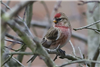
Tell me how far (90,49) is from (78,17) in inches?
82.0

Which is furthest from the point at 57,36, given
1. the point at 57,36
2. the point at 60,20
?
the point at 60,20

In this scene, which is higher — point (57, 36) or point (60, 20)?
point (60, 20)

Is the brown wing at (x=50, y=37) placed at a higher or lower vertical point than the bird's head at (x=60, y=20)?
lower

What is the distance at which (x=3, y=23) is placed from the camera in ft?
2.42

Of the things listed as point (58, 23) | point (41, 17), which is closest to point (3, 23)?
point (58, 23)

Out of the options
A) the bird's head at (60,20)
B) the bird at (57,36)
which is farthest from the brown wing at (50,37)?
the bird's head at (60,20)

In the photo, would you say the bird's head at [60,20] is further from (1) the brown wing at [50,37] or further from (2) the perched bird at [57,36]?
(1) the brown wing at [50,37]

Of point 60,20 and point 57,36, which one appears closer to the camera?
point 57,36

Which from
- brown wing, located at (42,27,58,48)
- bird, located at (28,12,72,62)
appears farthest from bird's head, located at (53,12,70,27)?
brown wing, located at (42,27,58,48)

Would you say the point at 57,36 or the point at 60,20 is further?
the point at 60,20

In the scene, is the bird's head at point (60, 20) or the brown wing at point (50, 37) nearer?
the brown wing at point (50, 37)

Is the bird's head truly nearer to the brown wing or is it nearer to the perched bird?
the perched bird

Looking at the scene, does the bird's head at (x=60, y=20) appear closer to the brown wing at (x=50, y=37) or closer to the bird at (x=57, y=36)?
the bird at (x=57, y=36)

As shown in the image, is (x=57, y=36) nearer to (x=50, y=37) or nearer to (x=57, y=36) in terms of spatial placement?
(x=57, y=36)
